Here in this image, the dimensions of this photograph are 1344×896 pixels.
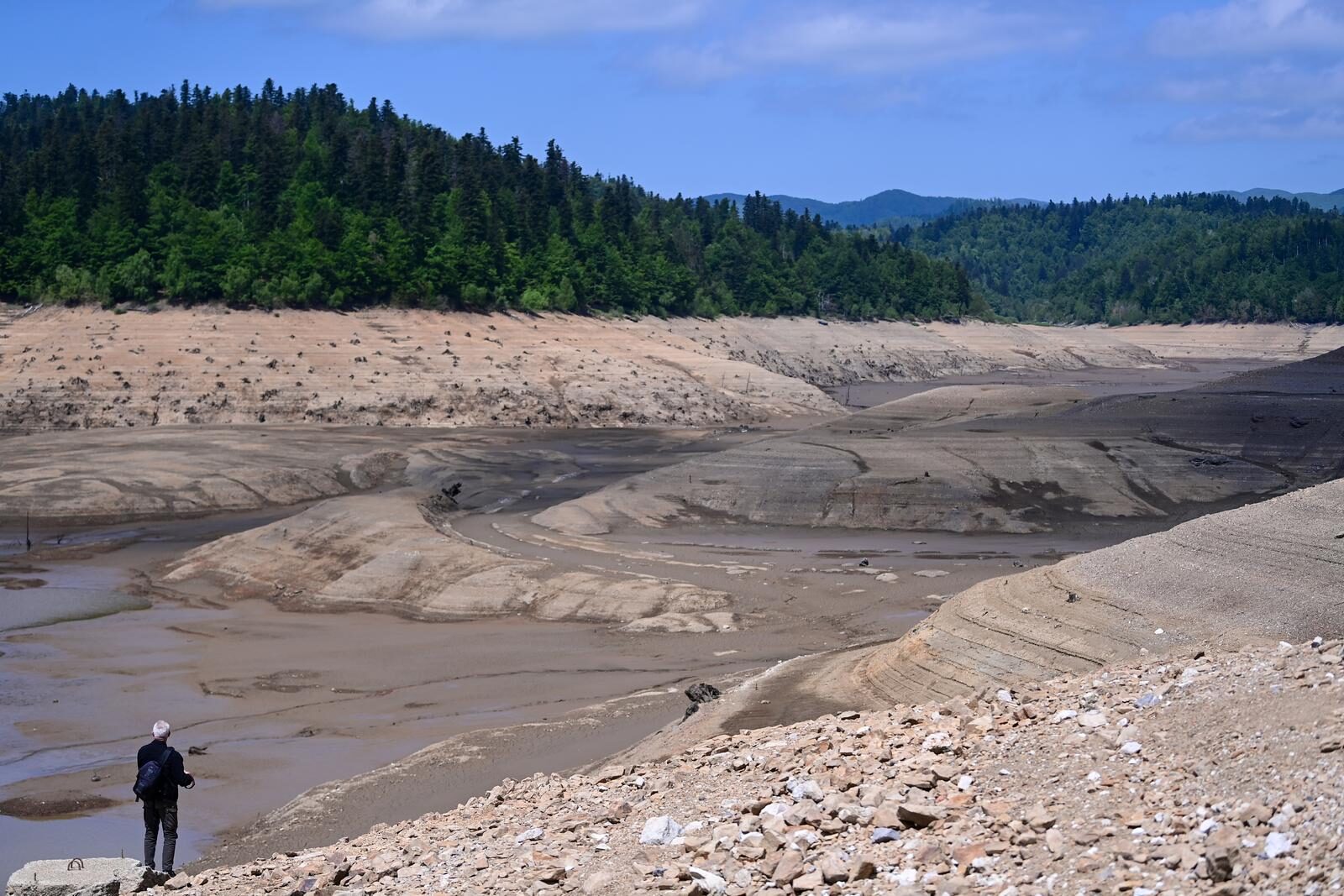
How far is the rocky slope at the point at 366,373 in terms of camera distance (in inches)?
3162

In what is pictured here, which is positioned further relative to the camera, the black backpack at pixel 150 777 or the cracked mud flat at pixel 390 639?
the cracked mud flat at pixel 390 639

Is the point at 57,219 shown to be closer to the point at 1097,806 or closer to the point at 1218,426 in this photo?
the point at 1218,426

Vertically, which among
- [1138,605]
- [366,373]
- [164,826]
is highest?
[366,373]

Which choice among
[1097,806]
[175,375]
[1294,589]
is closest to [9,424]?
[175,375]

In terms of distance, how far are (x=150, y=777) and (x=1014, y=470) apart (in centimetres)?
4335

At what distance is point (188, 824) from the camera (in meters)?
21.3

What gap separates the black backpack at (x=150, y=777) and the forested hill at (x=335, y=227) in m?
83.2

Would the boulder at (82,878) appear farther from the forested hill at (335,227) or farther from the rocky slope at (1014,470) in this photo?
the forested hill at (335,227)

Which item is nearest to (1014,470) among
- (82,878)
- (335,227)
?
(82,878)

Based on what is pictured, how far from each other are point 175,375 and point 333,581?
46848 mm

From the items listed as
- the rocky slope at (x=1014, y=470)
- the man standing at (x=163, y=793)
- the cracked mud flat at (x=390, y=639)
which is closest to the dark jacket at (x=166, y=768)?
the man standing at (x=163, y=793)

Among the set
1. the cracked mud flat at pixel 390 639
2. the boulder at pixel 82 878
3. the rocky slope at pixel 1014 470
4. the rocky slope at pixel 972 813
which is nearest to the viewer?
the rocky slope at pixel 972 813

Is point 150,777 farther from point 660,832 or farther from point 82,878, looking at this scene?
point 660,832

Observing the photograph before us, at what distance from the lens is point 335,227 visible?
106438 mm
